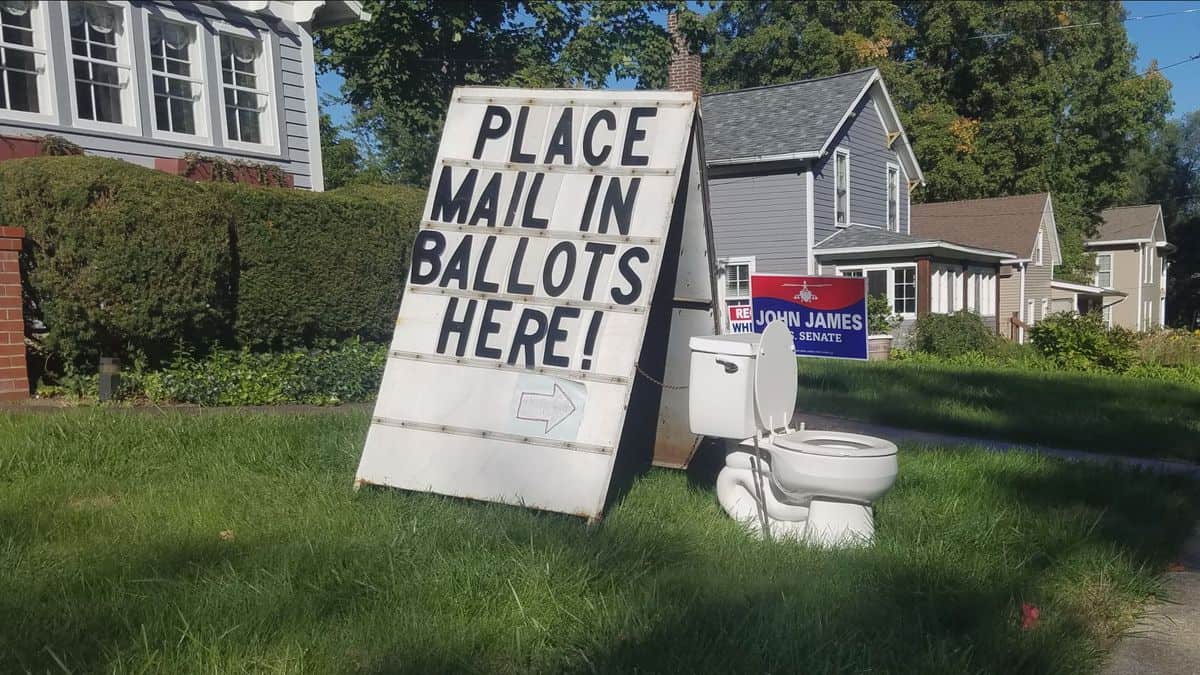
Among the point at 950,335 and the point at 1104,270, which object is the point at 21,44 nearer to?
the point at 950,335

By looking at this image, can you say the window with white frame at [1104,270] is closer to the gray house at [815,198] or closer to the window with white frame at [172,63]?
the gray house at [815,198]

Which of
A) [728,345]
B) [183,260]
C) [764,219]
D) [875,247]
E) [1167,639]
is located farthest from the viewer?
[764,219]

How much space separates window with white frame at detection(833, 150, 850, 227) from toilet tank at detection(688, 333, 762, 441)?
1901 cm

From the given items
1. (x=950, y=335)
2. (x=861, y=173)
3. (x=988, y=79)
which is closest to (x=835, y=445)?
(x=950, y=335)

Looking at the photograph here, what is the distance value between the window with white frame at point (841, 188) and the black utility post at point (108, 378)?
18417 millimetres

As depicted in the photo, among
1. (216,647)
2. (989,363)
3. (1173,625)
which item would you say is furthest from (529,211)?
(989,363)

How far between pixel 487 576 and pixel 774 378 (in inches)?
79.2

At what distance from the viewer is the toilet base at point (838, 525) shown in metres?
4.45

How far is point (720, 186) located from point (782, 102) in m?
2.92

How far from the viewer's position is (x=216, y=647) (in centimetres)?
295

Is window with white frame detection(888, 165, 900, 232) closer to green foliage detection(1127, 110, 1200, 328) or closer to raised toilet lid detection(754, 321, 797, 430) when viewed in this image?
raised toilet lid detection(754, 321, 797, 430)

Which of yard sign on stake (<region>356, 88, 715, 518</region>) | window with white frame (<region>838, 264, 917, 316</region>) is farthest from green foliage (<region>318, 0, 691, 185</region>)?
yard sign on stake (<region>356, 88, 715, 518</region>)

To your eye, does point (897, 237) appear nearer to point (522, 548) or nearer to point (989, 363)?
point (989, 363)

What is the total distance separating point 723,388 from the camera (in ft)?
15.7
